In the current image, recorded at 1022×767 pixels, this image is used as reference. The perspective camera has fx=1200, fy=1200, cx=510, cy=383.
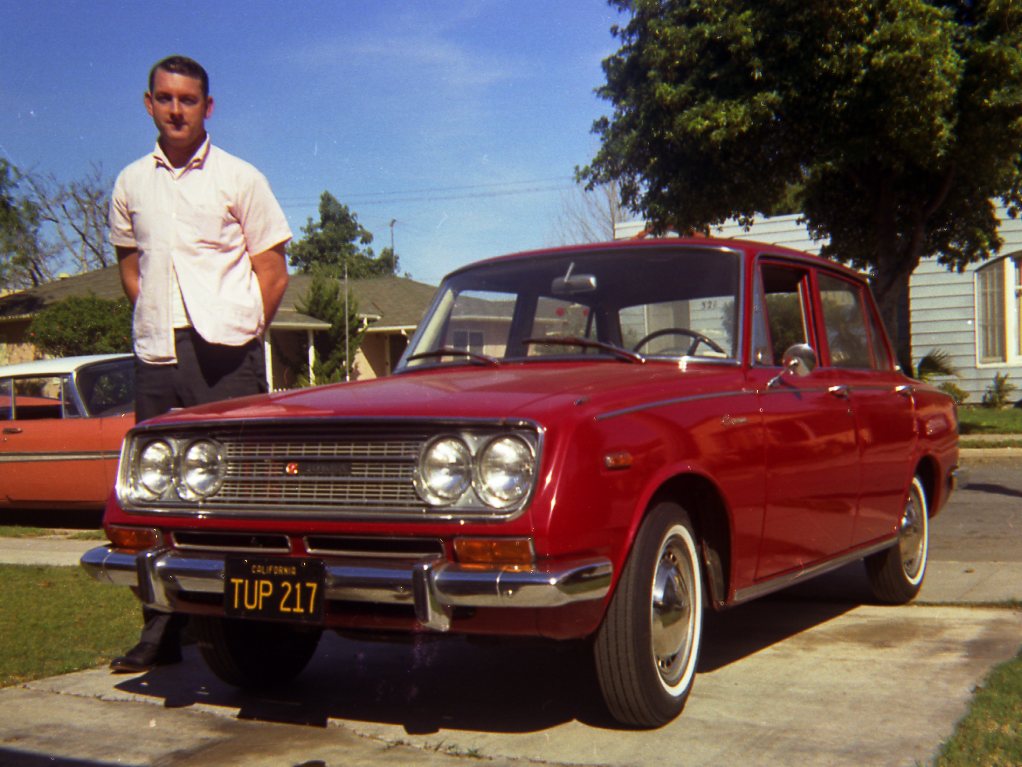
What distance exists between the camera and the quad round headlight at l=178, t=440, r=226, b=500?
13.0 ft

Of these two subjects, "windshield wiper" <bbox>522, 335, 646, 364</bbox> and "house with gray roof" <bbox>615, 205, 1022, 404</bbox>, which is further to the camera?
"house with gray roof" <bbox>615, 205, 1022, 404</bbox>

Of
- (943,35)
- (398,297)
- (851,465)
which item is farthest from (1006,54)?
(398,297)

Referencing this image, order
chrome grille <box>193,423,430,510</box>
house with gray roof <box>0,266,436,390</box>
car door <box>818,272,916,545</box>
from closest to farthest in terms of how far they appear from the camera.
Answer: chrome grille <box>193,423,430,510</box>
car door <box>818,272,916,545</box>
house with gray roof <box>0,266,436,390</box>

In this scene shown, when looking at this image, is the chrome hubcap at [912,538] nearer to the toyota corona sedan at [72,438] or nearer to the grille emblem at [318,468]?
the grille emblem at [318,468]

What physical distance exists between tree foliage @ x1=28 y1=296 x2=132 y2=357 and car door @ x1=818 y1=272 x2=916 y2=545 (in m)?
20.6

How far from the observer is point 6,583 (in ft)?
23.1

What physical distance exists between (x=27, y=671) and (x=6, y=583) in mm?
2306

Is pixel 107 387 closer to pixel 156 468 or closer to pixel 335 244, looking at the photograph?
pixel 156 468

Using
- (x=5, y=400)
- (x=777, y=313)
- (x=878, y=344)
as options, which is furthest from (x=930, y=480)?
(x=5, y=400)

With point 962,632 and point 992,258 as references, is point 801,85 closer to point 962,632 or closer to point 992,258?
point 992,258

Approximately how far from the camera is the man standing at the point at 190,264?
4.94 m

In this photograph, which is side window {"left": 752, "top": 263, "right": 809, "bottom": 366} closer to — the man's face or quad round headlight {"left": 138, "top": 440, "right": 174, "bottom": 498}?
quad round headlight {"left": 138, "top": 440, "right": 174, "bottom": 498}

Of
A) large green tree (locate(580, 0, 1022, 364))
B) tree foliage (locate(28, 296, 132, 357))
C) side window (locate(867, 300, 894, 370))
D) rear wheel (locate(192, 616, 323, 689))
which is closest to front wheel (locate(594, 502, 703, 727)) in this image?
rear wheel (locate(192, 616, 323, 689))

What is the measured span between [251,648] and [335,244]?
224 feet
